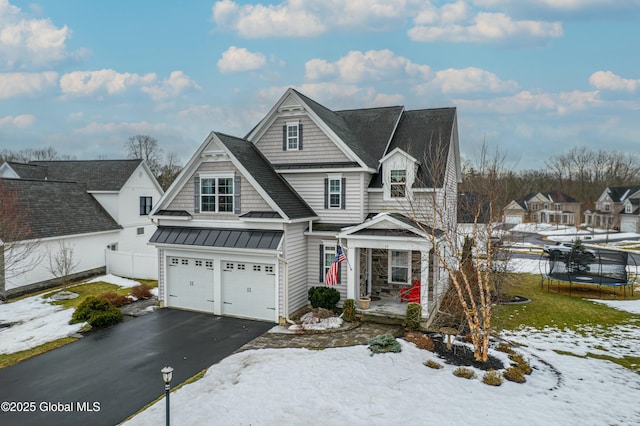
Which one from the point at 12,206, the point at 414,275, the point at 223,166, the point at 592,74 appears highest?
the point at 592,74

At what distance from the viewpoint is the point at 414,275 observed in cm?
1672

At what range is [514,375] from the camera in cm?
980

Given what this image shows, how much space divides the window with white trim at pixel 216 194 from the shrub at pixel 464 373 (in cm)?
1045

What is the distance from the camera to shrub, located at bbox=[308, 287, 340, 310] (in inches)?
598

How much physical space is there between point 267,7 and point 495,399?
21.4m

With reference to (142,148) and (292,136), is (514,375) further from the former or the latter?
(142,148)

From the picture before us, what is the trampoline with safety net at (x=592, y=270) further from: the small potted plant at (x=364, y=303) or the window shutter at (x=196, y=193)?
the window shutter at (x=196, y=193)

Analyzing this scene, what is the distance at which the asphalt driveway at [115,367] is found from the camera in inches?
338

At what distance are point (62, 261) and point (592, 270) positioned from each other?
99.2 feet

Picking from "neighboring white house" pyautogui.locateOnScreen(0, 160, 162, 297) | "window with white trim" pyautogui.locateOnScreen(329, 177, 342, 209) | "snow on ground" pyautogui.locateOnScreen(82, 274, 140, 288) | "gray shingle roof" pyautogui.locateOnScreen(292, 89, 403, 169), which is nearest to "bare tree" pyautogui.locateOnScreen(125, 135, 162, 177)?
"neighboring white house" pyautogui.locateOnScreen(0, 160, 162, 297)

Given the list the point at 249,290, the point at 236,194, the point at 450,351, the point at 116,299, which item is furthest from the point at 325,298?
the point at 116,299

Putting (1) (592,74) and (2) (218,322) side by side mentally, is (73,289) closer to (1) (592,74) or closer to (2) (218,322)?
(2) (218,322)

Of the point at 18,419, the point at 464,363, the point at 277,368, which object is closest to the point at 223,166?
the point at 277,368

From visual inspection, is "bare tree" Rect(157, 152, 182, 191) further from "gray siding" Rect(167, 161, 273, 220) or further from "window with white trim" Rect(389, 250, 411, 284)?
"window with white trim" Rect(389, 250, 411, 284)
